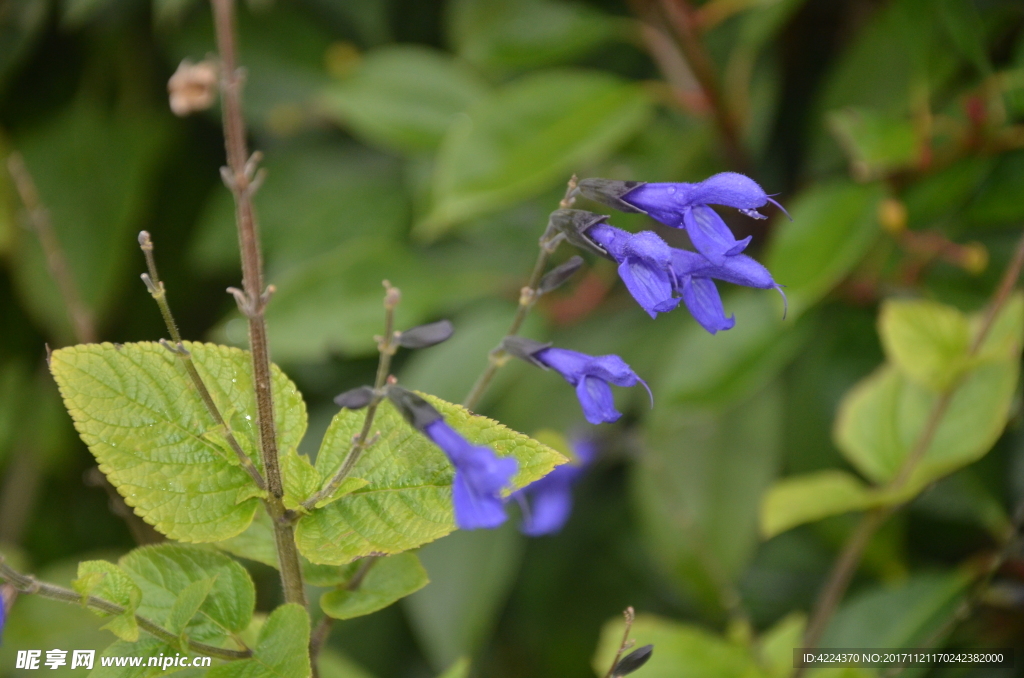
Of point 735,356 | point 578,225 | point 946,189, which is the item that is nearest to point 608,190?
point 578,225

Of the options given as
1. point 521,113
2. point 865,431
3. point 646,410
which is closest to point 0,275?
point 521,113

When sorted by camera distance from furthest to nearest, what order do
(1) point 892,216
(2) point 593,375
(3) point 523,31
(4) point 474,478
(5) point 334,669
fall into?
1. (3) point 523,31
2. (1) point 892,216
3. (5) point 334,669
4. (2) point 593,375
5. (4) point 474,478

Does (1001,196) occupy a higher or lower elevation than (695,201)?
lower

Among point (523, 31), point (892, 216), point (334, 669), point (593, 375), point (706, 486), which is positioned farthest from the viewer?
point (523, 31)

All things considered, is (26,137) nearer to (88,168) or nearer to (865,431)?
(88,168)

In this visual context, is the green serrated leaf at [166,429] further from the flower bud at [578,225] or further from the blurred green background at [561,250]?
the blurred green background at [561,250]

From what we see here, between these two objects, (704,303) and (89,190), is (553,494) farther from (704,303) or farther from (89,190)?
(89,190)
